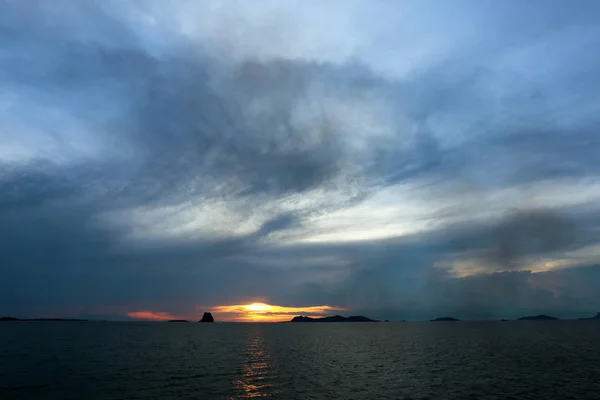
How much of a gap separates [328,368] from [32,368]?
61.9m

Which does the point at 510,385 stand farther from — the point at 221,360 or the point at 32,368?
the point at 32,368

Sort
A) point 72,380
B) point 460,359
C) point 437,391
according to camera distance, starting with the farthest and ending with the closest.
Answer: point 460,359 → point 72,380 → point 437,391

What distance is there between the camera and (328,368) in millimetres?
84438

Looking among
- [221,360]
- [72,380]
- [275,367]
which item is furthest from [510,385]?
[72,380]

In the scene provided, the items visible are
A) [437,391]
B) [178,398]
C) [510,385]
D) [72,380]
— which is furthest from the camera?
[72,380]

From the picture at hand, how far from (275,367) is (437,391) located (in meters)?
40.5

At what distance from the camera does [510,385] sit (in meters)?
63.3

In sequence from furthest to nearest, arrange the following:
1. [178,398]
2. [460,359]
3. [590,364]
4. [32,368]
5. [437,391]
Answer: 1. [460,359]
2. [590,364]
3. [32,368]
4. [437,391]
5. [178,398]

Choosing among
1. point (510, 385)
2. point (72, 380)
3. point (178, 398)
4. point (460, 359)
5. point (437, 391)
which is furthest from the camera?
point (460, 359)

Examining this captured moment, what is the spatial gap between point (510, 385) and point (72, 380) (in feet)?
243

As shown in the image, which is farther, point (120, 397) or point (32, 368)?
point (32, 368)

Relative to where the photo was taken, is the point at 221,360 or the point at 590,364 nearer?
the point at 590,364

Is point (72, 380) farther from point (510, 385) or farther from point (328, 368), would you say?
point (510, 385)

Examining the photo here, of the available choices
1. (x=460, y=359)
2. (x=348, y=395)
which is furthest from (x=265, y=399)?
(x=460, y=359)
